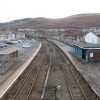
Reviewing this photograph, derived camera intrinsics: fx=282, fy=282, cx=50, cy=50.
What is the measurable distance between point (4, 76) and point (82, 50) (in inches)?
626

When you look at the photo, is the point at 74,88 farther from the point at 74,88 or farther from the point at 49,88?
the point at 49,88

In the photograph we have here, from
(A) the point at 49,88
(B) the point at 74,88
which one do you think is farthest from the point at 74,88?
(A) the point at 49,88

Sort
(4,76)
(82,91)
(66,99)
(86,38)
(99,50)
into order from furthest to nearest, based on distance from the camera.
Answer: (86,38)
(99,50)
(4,76)
(82,91)
(66,99)

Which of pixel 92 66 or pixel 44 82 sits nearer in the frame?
pixel 44 82

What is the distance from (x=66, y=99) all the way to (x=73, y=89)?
10.6ft

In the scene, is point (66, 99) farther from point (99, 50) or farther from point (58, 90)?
point (99, 50)

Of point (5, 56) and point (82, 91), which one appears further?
point (5, 56)

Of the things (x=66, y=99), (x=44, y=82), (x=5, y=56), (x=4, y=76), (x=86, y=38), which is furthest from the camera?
(x=86, y=38)

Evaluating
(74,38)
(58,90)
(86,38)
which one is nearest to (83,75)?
(58,90)

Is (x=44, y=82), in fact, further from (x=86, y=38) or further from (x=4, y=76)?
(x=86, y=38)

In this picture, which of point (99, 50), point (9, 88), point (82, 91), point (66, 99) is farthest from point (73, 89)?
point (99, 50)

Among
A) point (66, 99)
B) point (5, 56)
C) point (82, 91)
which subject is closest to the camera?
point (66, 99)

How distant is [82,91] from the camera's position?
20516mm

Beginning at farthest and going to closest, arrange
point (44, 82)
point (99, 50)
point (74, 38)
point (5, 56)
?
point (74, 38) < point (99, 50) < point (5, 56) < point (44, 82)
